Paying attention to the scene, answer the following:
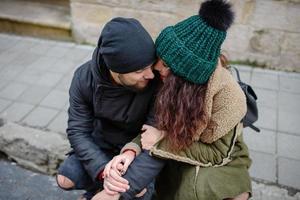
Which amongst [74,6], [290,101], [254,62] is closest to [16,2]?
[74,6]

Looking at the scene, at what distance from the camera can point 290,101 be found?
3.61 meters

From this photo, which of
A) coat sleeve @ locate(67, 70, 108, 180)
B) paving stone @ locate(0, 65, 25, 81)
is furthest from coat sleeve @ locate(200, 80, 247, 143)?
paving stone @ locate(0, 65, 25, 81)

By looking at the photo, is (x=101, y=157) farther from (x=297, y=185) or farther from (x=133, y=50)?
(x=297, y=185)

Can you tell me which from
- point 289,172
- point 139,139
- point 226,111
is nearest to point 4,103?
point 139,139

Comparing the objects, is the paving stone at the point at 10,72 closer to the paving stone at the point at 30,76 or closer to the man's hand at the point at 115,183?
the paving stone at the point at 30,76

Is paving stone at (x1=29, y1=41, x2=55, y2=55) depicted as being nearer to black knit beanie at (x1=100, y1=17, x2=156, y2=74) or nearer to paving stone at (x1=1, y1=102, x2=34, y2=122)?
paving stone at (x1=1, y1=102, x2=34, y2=122)

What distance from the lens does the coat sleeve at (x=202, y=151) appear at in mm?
1830

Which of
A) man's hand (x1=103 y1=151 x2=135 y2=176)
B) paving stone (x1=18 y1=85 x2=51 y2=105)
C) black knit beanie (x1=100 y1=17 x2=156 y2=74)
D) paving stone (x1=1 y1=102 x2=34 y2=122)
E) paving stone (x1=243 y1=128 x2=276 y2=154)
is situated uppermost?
black knit beanie (x1=100 y1=17 x2=156 y2=74)

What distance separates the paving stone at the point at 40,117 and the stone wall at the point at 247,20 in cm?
160

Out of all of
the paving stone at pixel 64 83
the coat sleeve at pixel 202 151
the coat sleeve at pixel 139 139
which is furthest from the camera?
the paving stone at pixel 64 83

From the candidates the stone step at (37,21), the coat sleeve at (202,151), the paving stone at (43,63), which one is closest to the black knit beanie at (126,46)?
the coat sleeve at (202,151)

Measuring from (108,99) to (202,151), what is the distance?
0.56 meters

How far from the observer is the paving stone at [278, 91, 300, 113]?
349 centimetres

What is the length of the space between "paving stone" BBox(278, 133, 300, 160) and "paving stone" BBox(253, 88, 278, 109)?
0.47m
